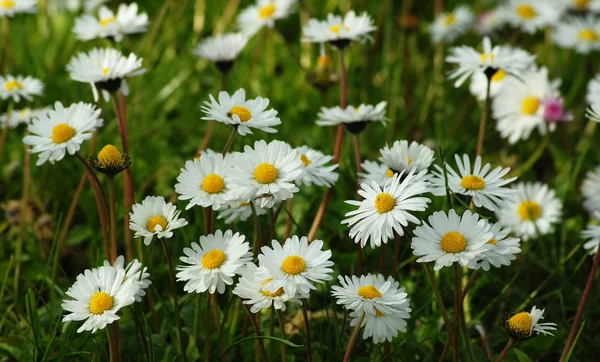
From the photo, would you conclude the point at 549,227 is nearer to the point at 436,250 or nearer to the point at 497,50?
the point at 497,50

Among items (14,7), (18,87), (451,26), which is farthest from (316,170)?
(451,26)

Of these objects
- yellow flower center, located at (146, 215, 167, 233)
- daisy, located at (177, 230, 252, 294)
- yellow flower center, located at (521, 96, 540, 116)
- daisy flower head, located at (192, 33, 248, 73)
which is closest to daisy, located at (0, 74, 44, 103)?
daisy flower head, located at (192, 33, 248, 73)

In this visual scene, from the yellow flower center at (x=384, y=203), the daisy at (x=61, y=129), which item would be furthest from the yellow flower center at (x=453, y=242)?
the daisy at (x=61, y=129)

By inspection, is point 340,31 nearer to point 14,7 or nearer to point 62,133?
point 62,133

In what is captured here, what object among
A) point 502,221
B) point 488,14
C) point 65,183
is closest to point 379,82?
point 488,14

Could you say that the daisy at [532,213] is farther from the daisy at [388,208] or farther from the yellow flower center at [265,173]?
the yellow flower center at [265,173]

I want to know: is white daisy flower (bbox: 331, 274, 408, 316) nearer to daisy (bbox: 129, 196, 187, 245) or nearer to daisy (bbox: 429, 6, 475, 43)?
daisy (bbox: 129, 196, 187, 245)
